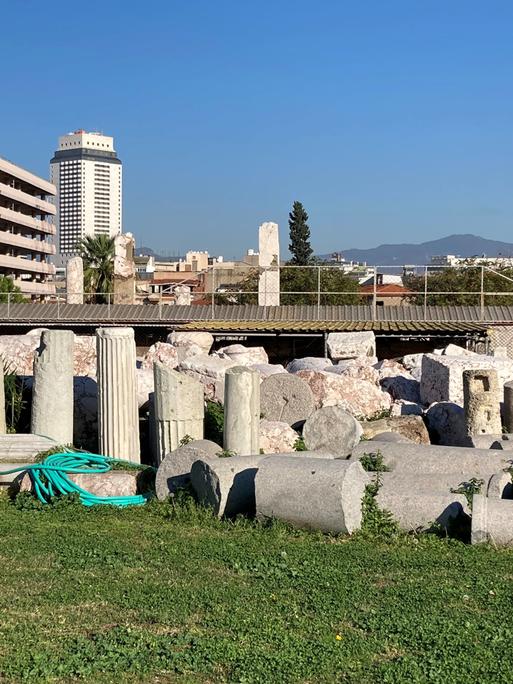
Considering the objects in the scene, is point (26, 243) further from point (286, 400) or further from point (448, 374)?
point (286, 400)

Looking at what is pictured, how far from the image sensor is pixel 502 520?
Answer: 850 cm

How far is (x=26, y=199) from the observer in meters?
84.0

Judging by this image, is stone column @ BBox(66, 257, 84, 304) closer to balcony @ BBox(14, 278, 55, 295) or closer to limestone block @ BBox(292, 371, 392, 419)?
limestone block @ BBox(292, 371, 392, 419)

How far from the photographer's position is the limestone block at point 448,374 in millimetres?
15656

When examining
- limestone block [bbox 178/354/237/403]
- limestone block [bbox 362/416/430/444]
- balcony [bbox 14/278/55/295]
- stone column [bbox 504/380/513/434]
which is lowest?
limestone block [bbox 362/416/430/444]

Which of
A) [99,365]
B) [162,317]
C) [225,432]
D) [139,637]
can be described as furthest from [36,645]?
[162,317]

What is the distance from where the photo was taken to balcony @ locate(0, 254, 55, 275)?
76250mm

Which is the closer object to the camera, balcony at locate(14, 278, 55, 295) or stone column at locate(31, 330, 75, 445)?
stone column at locate(31, 330, 75, 445)

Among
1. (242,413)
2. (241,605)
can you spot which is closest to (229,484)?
(242,413)

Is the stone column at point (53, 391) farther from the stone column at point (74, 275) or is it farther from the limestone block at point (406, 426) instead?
the stone column at point (74, 275)

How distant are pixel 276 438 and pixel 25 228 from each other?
76.8 meters

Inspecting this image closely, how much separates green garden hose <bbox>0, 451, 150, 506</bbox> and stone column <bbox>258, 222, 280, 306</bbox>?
1667 cm

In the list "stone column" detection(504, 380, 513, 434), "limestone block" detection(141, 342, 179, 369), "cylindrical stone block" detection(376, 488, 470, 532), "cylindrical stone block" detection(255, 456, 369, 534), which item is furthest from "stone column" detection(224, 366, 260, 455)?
"limestone block" detection(141, 342, 179, 369)

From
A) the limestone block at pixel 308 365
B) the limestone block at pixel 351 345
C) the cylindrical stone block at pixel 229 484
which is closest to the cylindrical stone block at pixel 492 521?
the cylindrical stone block at pixel 229 484
